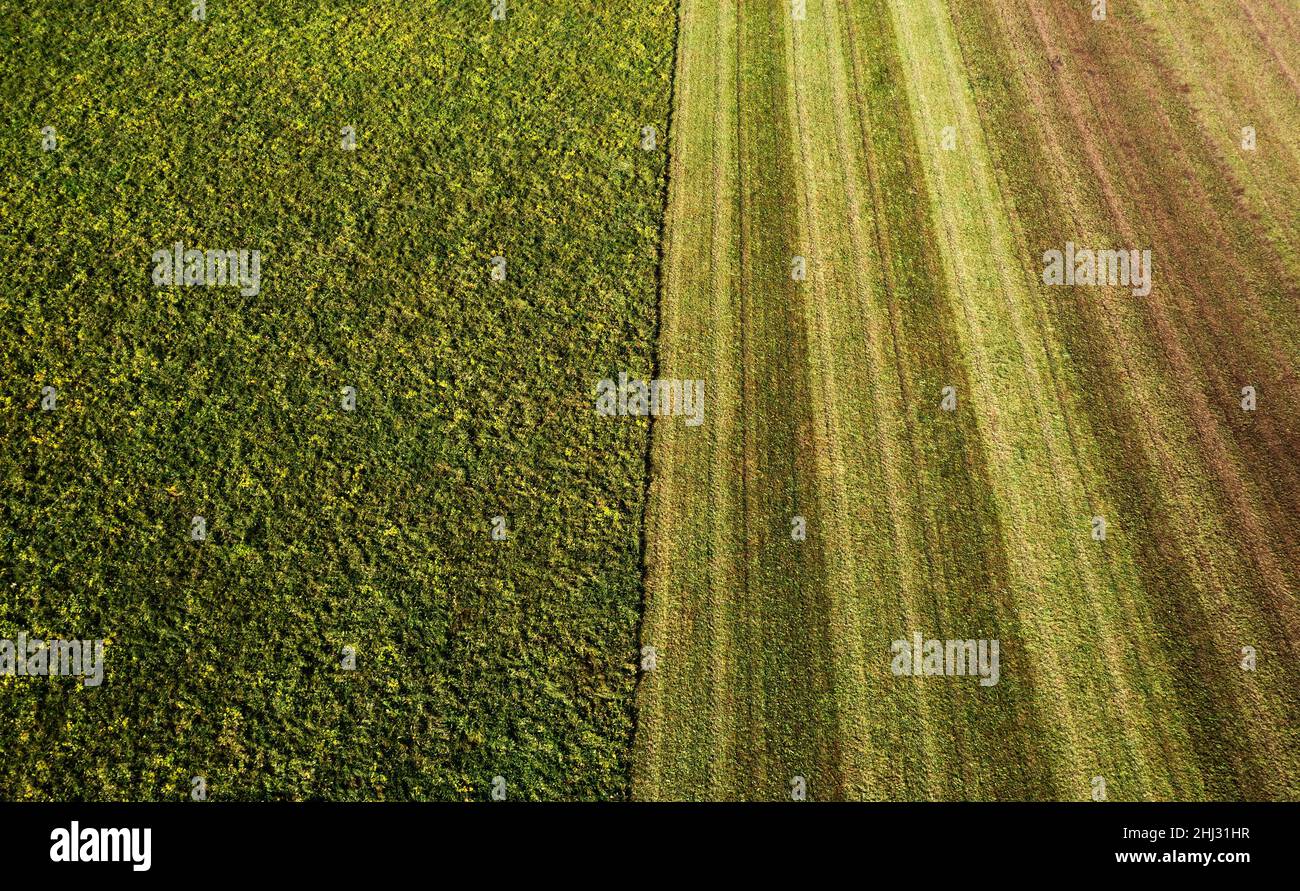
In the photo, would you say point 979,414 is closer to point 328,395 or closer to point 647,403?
point 647,403

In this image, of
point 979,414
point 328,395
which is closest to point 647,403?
point 328,395

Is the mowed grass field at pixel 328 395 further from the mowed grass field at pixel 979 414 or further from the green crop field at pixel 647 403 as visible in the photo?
the mowed grass field at pixel 979 414

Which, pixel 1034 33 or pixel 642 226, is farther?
pixel 1034 33

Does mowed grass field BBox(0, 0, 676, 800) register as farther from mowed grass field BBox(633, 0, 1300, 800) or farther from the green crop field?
mowed grass field BBox(633, 0, 1300, 800)

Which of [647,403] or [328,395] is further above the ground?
[328,395]

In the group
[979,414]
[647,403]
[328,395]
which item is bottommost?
[979,414]

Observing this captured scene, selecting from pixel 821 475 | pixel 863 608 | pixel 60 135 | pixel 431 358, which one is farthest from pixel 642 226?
pixel 60 135
